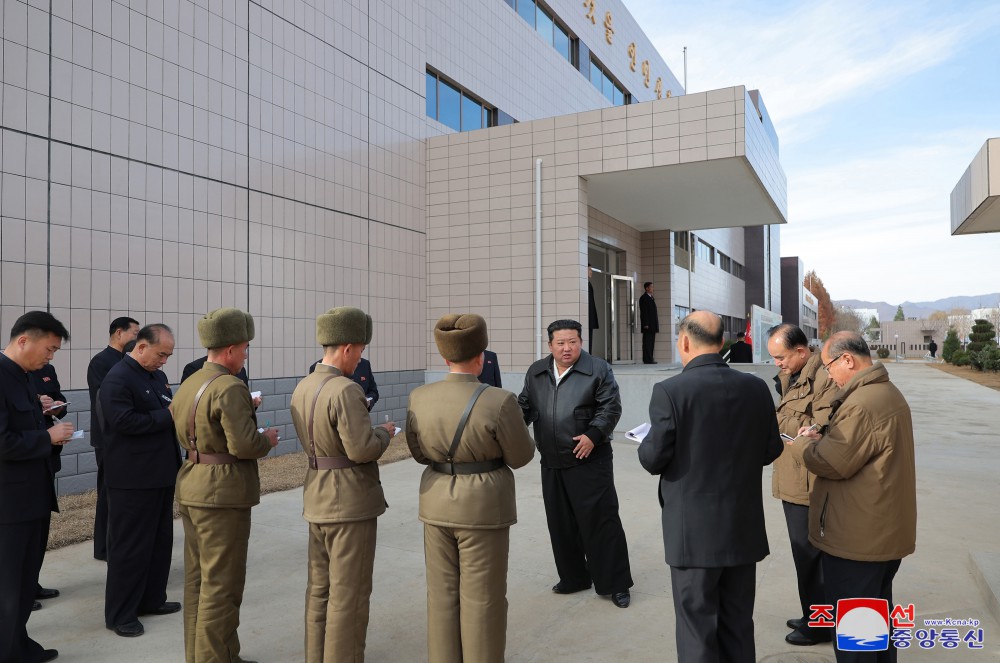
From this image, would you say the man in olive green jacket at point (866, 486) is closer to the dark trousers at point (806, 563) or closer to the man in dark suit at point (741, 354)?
the dark trousers at point (806, 563)

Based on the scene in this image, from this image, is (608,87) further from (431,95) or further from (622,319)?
(431,95)

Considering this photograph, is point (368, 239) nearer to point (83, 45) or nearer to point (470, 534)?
point (83, 45)

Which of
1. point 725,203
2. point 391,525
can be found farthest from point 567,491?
point 725,203

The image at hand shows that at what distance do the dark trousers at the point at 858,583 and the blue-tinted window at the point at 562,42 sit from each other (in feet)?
54.5

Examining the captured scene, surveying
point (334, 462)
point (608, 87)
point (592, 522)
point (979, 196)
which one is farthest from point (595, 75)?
point (334, 462)

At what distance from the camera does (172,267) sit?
8258 mm

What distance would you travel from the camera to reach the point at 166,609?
4.11 m

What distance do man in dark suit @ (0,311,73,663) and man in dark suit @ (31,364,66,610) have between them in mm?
120

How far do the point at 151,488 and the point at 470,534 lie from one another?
2287mm

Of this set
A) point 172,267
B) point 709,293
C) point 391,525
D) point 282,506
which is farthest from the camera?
point 709,293

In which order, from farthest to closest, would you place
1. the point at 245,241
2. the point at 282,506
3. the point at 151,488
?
the point at 245,241 < the point at 282,506 < the point at 151,488

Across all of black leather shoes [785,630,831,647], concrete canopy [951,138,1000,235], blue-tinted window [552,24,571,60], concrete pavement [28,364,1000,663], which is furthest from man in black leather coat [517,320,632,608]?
blue-tinted window [552,24,571,60]

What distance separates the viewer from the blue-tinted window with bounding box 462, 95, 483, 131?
46.9 ft

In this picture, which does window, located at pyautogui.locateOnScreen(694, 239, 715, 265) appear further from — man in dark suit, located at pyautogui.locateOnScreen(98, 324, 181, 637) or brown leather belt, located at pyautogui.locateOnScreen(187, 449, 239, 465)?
brown leather belt, located at pyautogui.locateOnScreen(187, 449, 239, 465)
